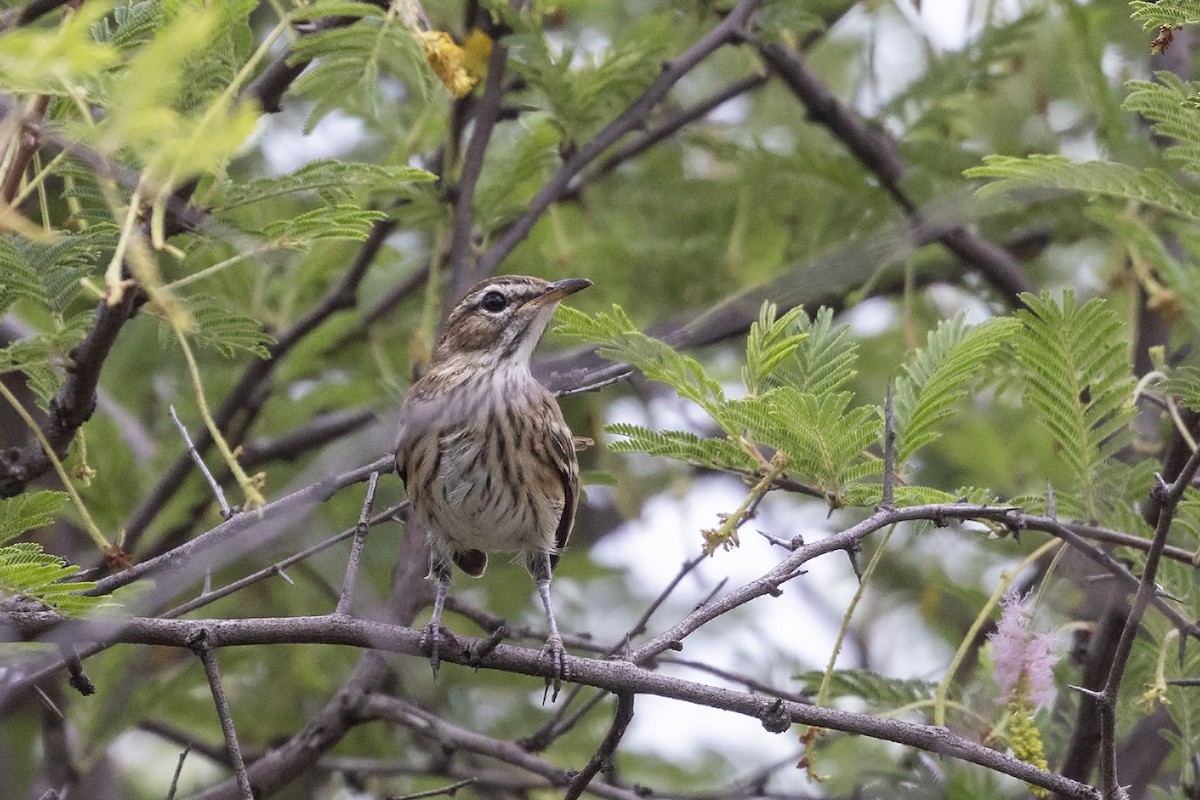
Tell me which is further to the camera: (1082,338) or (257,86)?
(257,86)

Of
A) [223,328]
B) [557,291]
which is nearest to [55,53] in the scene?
[223,328]

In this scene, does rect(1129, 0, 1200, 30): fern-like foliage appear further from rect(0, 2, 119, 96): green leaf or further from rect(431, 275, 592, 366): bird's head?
rect(431, 275, 592, 366): bird's head

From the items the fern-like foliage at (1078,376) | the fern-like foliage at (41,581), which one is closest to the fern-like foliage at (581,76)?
the fern-like foliage at (1078,376)

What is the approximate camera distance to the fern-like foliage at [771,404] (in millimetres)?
3869

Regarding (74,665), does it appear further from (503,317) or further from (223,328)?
(503,317)

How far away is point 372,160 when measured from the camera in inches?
295

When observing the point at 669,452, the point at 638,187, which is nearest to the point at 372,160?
the point at 638,187

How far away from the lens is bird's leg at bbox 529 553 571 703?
3.80m

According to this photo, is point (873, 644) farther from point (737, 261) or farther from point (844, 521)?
point (737, 261)

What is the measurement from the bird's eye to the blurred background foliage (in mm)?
351

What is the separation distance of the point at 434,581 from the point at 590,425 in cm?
187

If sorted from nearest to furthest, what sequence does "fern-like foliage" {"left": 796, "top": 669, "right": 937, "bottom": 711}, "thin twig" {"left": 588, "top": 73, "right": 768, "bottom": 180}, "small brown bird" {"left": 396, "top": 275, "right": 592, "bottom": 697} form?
"fern-like foliage" {"left": 796, "top": 669, "right": 937, "bottom": 711}, "small brown bird" {"left": 396, "top": 275, "right": 592, "bottom": 697}, "thin twig" {"left": 588, "top": 73, "right": 768, "bottom": 180}

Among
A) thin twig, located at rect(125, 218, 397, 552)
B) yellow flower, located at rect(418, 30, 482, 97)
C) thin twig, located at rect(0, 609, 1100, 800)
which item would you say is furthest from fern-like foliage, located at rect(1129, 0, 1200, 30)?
thin twig, located at rect(125, 218, 397, 552)

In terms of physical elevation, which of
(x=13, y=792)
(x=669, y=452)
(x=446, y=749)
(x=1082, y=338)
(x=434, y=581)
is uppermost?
(x=1082, y=338)
